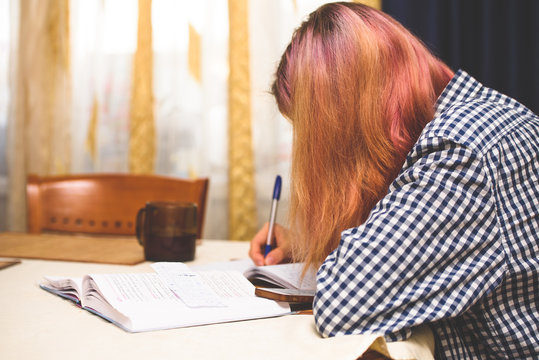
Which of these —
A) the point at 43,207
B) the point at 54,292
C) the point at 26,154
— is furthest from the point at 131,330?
the point at 26,154

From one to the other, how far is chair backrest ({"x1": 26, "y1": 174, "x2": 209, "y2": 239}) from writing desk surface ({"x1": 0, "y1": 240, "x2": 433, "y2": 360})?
73 cm

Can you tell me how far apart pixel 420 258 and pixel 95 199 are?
3.53ft

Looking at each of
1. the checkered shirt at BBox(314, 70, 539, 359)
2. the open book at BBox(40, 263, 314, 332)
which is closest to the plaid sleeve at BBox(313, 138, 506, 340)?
the checkered shirt at BBox(314, 70, 539, 359)

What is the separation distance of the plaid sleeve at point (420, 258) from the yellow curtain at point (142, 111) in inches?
53.4

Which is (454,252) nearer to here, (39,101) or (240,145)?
(240,145)

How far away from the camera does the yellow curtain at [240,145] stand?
175 centimetres

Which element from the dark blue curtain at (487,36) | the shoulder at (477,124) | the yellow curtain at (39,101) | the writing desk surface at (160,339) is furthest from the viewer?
the yellow curtain at (39,101)

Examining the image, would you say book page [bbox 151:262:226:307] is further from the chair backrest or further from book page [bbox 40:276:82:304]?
the chair backrest

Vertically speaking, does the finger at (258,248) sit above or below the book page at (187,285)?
below

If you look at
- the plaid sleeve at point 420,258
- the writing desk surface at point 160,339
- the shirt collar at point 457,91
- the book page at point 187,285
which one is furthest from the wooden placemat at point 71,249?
the shirt collar at point 457,91

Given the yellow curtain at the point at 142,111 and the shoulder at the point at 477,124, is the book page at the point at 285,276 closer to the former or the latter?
the shoulder at the point at 477,124

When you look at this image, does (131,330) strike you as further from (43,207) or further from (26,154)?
(26,154)

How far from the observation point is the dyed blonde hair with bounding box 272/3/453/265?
0.72 metres

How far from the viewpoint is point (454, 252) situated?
1.87ft
